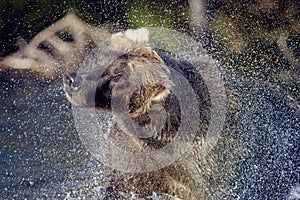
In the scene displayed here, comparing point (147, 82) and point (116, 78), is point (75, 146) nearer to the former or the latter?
point (116, 78)

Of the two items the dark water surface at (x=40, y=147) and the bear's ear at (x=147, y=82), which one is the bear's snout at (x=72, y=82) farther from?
the dark water surface at (x=40, y=147)

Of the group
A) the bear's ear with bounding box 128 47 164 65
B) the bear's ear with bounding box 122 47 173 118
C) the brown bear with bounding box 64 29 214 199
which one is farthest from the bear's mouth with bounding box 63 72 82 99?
the bear's ear with bounding box 128 47 164 65

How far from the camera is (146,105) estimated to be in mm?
4258

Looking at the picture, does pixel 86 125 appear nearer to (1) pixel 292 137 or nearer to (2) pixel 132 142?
(2) pixel 132 142

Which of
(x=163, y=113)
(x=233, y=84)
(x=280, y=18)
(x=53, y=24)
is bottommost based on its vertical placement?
(x=53, y=24)

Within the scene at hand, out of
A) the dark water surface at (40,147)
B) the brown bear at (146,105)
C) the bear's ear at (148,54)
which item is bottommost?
the dark water surface at (40,147)

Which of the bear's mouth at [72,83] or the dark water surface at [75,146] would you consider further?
the dark water surface at [75,146]

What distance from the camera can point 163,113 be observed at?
4.28m

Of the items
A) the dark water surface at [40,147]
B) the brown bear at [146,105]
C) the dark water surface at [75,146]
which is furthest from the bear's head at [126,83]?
the dark water surface at [40,147]

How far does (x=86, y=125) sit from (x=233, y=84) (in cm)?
171

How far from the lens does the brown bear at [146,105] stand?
4301 millimetres

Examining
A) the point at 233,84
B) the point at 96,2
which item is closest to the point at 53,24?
the point at 96,2

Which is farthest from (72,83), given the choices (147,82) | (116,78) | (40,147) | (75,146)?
(40,147)

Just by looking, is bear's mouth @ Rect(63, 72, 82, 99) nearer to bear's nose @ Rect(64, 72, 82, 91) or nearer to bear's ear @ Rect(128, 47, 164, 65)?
bear's nose @ Rect(64, 72, 82, 91)
